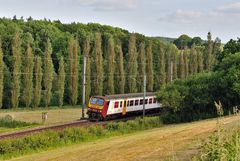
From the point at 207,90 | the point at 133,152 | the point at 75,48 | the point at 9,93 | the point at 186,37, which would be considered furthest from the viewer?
the point at 186,37

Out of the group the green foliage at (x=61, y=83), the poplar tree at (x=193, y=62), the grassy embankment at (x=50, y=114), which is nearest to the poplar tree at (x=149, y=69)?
the poplar tree at (x=193, y=62)

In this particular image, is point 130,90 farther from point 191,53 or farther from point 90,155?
point 90,155

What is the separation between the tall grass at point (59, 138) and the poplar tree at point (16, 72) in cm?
2835

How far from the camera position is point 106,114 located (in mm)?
42594

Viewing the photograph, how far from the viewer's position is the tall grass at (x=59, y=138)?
25.8 meters

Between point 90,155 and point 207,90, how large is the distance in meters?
24.4

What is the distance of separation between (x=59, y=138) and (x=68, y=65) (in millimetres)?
42699

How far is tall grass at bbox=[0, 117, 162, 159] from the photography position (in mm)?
25812

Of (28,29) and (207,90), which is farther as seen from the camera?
(28,29)

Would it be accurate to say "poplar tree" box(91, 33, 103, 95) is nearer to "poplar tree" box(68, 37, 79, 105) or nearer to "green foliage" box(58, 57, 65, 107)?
"poplar tree" box(68, 37, 79, 105)

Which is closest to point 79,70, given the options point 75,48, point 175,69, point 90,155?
point 75,48

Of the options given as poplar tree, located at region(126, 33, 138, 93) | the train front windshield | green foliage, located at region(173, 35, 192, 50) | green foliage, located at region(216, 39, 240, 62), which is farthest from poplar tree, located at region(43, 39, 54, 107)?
green foliage, located at region(173, 35, 192, 50)

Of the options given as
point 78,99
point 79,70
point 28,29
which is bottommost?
point 78,99

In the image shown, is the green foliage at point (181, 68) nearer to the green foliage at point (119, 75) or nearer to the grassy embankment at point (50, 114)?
the green foliage at point (119, 75)
